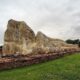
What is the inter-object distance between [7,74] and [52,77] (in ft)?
13.3

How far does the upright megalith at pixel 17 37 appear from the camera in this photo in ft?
91.6

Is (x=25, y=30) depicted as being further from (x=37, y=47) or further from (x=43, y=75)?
(x=43, y=75)

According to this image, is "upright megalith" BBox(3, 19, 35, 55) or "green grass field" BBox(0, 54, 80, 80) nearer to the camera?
"green grass field" BBox(0, 54, 80, 80)

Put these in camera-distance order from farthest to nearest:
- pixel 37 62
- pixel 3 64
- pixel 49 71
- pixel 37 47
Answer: pixel 37 47 < pixel 37 62 < pixel 3 64 < pixel 49 71

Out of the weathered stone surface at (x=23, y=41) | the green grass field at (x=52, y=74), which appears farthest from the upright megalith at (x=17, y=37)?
the green grass field at (x=52, y=74)

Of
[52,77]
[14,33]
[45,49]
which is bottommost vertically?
[52,77]

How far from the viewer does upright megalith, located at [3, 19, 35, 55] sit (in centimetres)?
2791

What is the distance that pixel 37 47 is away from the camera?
2814cm

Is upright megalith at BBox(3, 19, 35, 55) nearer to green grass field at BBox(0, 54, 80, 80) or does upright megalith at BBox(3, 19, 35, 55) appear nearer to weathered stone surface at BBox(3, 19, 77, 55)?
weathered stone surface at BBox(3, 19, 77, 55)

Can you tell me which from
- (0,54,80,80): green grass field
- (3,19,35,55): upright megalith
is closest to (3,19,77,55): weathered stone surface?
(3,19,35,55): upright megalith

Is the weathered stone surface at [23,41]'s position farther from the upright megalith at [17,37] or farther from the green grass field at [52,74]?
the green grass field at [52,74]

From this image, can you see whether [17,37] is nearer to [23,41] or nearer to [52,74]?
[23,41]

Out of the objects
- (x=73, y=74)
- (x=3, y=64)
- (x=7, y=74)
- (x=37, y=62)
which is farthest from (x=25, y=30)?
(x=73, y=74)

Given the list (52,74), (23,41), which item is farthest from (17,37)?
(52,74)
